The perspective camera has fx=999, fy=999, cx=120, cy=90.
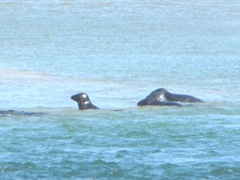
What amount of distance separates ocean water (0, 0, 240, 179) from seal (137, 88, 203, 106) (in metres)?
0.24

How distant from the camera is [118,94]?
1911 centimetres

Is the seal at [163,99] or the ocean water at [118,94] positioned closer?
the ocean water at [118,94]

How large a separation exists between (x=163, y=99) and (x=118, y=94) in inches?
69.0

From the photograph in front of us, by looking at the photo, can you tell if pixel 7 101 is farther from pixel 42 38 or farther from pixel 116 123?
pixel 42 38

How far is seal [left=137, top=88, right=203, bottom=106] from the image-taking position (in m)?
17.0

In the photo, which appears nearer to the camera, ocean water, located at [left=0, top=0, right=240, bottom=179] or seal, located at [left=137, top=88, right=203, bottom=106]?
ocean water, located at [left=0, top=0, right=240, bottom=179]

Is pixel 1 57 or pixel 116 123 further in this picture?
pixel 1 57

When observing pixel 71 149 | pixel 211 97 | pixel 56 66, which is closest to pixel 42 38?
pixel 56 66

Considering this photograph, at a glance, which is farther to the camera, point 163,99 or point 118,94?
point 118,94

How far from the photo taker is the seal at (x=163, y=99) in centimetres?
1697

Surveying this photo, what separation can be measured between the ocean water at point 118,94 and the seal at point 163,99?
0.80 ft

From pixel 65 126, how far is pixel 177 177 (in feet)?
12.2

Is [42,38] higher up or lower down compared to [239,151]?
higher up

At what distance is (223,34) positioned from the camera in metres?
→ 34.3
